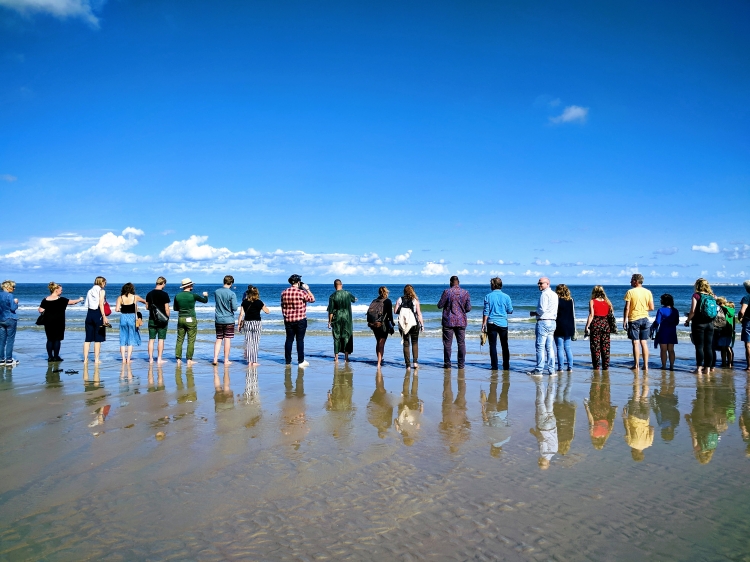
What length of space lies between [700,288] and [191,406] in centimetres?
942

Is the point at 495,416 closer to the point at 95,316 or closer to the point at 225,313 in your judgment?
the point at 225,313

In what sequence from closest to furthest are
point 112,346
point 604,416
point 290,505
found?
point 290,505 → point 604,416 → point 112,346

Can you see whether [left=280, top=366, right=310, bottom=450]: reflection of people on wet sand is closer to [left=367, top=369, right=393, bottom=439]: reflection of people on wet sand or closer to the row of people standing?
[left=367, top=369, right=393, bottom=439]: reflection of people on wet sand

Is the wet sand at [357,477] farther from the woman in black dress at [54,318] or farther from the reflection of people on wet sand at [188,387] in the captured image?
the woman in black dress at [54,318]

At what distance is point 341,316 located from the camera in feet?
36.8

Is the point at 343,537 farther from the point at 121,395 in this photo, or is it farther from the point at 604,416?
the point at 121,395

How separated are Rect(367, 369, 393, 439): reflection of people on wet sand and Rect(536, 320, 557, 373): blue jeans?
3260 mm

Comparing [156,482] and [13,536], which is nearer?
[13,536]

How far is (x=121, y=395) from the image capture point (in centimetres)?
768

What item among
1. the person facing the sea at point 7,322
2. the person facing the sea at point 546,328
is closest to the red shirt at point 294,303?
the person facing the sea at point 546,328

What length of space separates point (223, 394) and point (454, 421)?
11.8ft

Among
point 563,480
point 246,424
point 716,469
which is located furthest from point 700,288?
point 246,424

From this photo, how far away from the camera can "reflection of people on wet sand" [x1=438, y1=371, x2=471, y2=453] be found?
17.9ft

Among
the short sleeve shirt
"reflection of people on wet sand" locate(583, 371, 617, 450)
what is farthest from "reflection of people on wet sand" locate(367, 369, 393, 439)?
the short sleeve shirt
